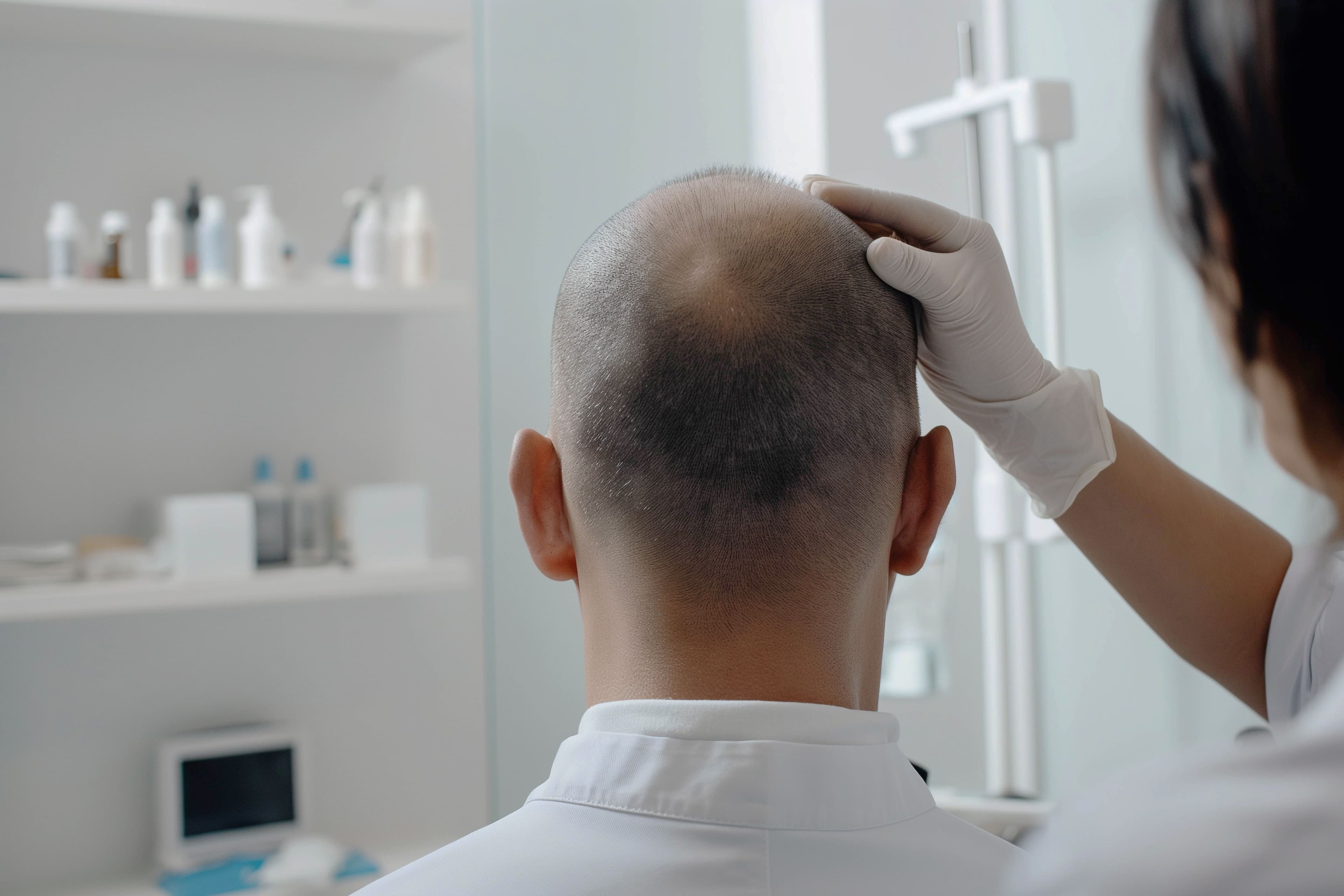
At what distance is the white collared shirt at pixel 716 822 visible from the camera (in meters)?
0.62

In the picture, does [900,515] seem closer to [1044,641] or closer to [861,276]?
[861,276]

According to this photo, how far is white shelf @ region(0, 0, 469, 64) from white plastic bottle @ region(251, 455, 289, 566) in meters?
0.66

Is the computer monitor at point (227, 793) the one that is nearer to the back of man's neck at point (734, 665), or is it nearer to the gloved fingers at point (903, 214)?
the back of man's neck at point (734, 665)

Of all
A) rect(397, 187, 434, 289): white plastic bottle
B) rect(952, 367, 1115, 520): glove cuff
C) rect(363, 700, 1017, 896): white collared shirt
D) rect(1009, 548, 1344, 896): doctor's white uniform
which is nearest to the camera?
rect(1009, 548, 1344, 896): doctor's white uniform

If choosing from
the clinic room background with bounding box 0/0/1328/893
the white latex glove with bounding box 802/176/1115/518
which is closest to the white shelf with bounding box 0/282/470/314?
the clinic room background with bounding box 0/0/1328/893

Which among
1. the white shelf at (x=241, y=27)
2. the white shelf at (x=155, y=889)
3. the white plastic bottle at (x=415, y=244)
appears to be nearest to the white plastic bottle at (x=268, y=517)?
the white plastic bottle at (x=415, y=244)

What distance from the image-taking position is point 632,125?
4.83 ft

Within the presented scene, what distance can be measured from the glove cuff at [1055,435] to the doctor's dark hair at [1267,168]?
1.63 feet

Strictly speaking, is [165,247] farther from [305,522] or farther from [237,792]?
[237,792]

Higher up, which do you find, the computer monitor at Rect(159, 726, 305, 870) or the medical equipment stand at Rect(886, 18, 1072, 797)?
the medical equipment stand at Rect(886, 18, 1072, 797)

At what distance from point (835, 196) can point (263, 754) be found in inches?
55.9

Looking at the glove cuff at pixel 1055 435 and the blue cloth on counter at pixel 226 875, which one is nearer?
the glove cuff at pixel 1055 435

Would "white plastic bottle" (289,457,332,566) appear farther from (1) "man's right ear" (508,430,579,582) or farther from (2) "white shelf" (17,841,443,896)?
(1) "man's right ear" (508,430,579,582)

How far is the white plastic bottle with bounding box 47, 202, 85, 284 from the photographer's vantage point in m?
1.61
